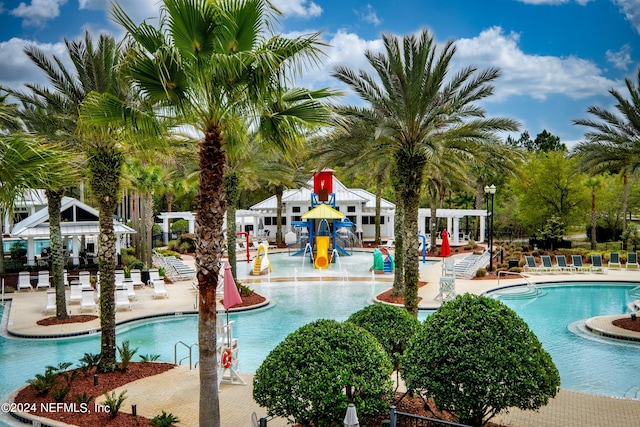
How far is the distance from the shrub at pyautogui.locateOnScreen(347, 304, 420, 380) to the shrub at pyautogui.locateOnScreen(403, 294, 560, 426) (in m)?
1.53

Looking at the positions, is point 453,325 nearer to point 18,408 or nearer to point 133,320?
point 18,408

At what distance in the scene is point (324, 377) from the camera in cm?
753

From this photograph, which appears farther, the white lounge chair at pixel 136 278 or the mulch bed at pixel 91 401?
the white lounge chair at pixel 136 278

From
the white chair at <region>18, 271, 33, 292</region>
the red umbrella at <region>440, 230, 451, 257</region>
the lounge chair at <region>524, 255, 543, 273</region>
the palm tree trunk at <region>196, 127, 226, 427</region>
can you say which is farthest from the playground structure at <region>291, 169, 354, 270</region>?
the palm tree trunk at <region>196, 127, 226, 427</region>

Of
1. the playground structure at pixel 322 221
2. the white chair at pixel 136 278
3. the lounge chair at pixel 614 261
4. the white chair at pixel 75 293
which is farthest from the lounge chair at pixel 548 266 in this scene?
the white chair at pixel 75 293

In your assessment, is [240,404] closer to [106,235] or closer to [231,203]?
[106,235]

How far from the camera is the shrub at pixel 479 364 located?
740 centimetres

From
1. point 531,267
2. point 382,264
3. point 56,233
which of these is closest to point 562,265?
point 531,267

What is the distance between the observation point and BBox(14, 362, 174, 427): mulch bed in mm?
9344

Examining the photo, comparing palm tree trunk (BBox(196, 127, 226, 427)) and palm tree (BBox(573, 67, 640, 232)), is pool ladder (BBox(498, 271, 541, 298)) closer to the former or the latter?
palm tree (BBox(573, 67, 640, 232))

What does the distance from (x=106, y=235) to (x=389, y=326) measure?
6.94 m

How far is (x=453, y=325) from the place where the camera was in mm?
7938

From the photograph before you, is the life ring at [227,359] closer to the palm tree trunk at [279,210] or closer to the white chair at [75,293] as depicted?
the white chair at [75,293]

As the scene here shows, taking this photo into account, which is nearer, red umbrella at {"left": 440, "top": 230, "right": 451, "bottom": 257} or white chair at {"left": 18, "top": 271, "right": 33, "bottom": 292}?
white chair at {"left": 18, "top": 271, "right": 33, "bottom": 292}
